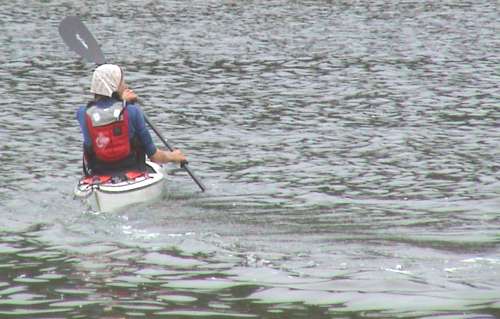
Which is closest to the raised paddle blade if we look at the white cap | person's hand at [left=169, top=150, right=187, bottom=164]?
person's hand at [left=169, top=150, right=187, bottom=164]

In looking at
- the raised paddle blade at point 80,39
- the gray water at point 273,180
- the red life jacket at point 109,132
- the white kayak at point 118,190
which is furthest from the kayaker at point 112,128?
the raised paddle blade at point 80,39

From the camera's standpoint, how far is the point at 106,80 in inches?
573

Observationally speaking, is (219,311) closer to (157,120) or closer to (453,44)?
(157,120)

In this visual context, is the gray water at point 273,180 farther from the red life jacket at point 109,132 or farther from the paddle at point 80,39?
the paddle at point 80,39

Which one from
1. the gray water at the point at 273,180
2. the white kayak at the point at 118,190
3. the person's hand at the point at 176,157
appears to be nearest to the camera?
the gray water at the point at 273,180

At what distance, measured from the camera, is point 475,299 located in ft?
33.1

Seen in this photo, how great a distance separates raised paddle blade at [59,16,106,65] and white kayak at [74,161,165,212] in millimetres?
4273

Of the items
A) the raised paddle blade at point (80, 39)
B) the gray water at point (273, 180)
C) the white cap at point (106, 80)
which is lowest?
the gray water at point (273, 180)

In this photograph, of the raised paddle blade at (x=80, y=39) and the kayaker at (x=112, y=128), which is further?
the raised paddle blade at (x=80, y=39)

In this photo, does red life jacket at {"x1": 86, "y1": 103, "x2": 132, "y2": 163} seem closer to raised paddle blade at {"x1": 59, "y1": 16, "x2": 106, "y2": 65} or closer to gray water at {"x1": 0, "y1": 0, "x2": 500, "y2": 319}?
gray water at {"x1": 0, "y1": 0, "x2": 500, "y2": 319}

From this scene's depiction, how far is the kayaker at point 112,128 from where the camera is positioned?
47.8 ft

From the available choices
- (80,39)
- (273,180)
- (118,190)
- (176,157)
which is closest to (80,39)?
(80,39)

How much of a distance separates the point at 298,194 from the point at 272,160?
2972 millimetres

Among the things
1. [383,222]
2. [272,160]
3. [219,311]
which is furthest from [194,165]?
[219,311]
